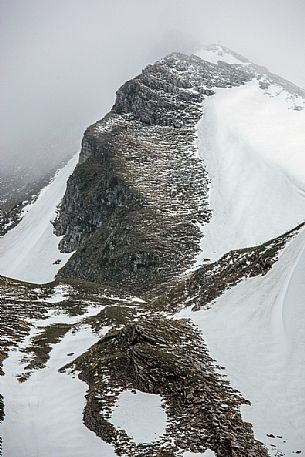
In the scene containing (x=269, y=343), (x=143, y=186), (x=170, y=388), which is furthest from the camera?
(x=143, y=186)

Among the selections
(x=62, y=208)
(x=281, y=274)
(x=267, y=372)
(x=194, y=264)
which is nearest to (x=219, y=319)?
(x=281, y=274)

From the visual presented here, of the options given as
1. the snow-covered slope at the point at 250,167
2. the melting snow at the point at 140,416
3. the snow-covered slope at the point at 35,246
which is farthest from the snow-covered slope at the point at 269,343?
the snow-covered slope at the point at 35,246

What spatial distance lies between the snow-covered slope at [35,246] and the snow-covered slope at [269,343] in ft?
195

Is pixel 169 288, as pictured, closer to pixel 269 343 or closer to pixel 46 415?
pixel 269 343

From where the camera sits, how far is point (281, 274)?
2658cm

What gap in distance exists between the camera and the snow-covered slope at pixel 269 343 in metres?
15.0

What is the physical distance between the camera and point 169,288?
47188mm

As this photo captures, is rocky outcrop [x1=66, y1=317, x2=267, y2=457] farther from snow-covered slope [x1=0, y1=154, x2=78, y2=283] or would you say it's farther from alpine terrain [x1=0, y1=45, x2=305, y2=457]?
snow-covered slope [x1=0, y1=154, x2=78, y2=283]

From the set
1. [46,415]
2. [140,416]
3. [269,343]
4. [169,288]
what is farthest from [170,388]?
[169,288]

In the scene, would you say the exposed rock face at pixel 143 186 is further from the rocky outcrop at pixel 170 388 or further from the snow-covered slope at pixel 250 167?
the rocky outcrop at pixel 170 388

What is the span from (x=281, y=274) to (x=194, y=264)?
1201 inches

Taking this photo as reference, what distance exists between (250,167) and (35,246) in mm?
52246

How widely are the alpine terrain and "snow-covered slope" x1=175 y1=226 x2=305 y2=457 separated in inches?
3.4

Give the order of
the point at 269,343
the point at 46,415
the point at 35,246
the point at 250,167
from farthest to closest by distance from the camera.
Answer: the point at 35,246 < the point at 250,167 < the point at 269,343 < the point at 46,415
